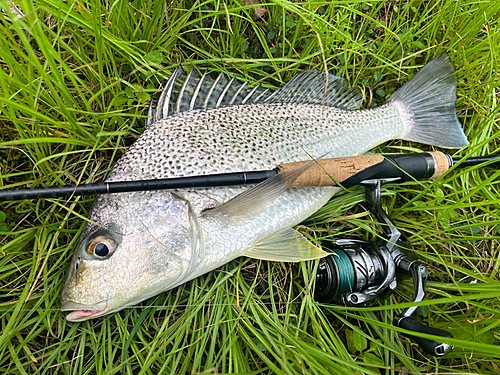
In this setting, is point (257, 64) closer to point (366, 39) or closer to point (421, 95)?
point (366, 39)

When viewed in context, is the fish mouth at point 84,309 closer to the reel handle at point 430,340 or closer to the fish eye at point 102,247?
the fish eye at point 102,247

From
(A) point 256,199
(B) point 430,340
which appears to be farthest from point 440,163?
(A) point 256,199

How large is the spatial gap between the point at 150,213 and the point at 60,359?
1226 mm

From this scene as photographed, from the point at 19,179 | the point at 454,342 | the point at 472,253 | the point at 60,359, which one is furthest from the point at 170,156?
the point at 472,253

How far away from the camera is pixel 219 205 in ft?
6.42

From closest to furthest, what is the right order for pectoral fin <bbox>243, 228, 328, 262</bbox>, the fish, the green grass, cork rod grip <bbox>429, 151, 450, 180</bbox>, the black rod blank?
1. the black rod blank
2. the fish
3. the green grass
4. pectoral fin <bbox>243, 228, 328, 262</bbox>
5. cork rod grip <bbox>429, 151, 450, 180</bbox>

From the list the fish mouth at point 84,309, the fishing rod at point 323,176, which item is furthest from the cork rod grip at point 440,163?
the fish mouth at point 84,309

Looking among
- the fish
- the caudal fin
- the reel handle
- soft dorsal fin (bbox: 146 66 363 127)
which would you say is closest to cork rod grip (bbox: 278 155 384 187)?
the fish

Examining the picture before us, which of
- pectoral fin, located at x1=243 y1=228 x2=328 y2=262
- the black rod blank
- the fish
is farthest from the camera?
pectoral fin, located at x1=243 y1=228 x2=328 y2=262

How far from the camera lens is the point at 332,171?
6.64 ft

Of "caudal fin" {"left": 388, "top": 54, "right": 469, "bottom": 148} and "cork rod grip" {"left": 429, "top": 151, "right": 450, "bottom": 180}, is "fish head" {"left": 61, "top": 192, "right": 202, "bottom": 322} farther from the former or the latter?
"caudal fin" {"left": 388, "top": 54, "right": 469, "bottom": 148}

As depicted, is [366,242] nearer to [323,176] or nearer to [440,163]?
[323,176]

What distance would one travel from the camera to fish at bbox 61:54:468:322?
1731 millimetres

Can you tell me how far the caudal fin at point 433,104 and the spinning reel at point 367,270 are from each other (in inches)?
27.3
